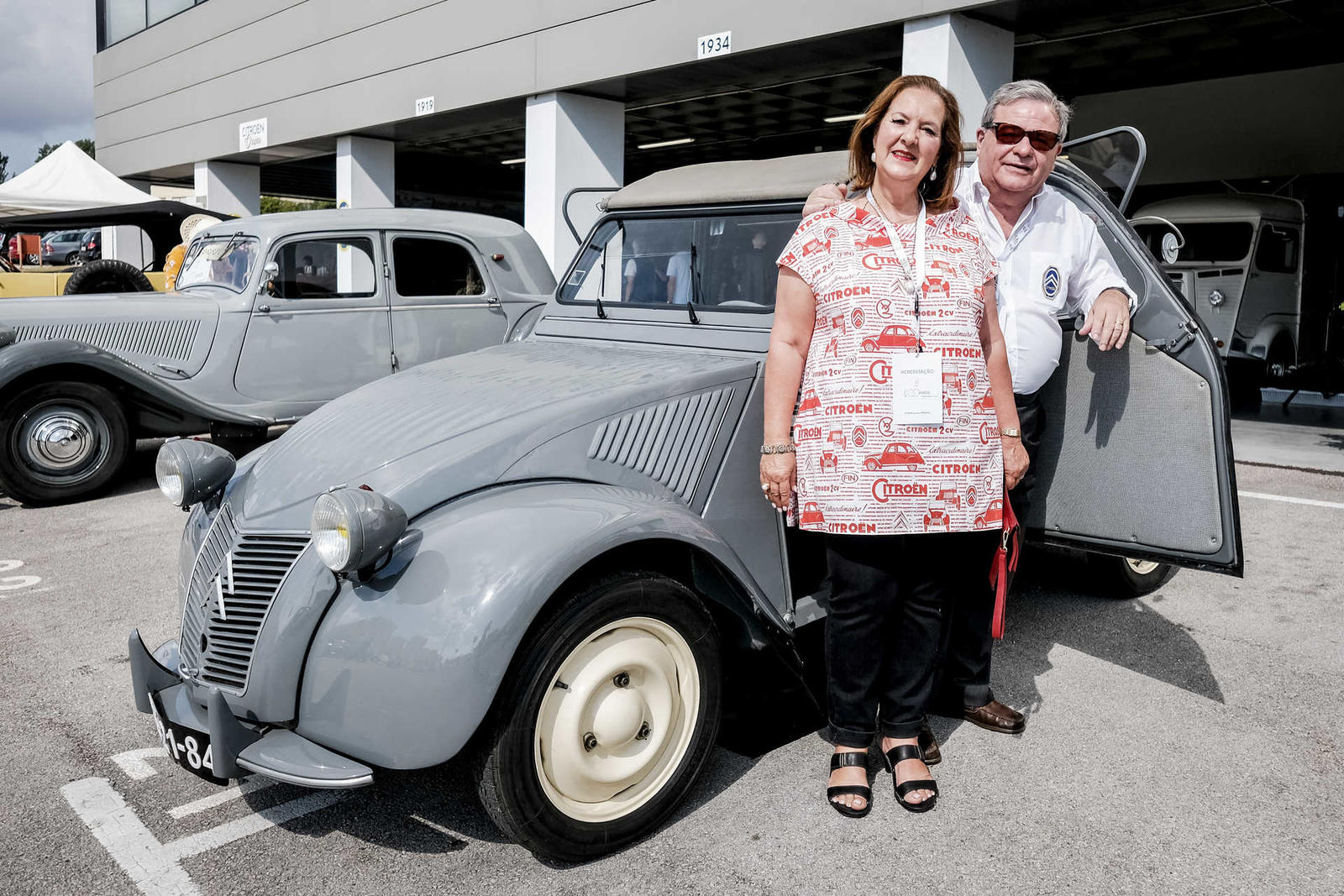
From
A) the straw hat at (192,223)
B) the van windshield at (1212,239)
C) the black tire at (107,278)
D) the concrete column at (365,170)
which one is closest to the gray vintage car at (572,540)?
the black tire at (107,278)

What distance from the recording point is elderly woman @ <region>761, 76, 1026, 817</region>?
247 cm

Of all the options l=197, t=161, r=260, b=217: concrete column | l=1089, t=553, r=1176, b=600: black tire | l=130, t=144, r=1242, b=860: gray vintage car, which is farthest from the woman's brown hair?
l=197, t=161, r=260, b=217: concrete column

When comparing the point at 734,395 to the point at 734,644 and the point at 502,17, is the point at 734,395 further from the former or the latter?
the point at 502,17

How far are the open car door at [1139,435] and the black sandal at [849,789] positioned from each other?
1225mm

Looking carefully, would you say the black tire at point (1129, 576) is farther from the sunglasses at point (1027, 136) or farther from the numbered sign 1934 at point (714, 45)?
the numbered sign 1934 at point (714, 45)

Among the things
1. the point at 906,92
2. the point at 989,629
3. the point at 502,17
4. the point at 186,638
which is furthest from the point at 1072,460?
the point at 502,17

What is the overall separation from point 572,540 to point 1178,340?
2054 mm

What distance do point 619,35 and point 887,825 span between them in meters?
11.2

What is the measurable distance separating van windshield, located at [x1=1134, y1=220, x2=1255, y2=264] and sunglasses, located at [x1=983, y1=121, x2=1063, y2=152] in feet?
33.8

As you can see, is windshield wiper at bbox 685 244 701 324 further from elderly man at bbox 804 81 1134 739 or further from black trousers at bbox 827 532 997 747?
black trousers at bbox 827 532 997 747

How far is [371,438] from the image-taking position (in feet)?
8.88

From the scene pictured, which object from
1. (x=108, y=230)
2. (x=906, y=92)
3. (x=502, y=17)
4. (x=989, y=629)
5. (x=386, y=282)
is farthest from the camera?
(x=108, y=230)

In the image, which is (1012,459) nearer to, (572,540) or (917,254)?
(917,254)

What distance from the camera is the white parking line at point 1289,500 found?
6.46 metres
